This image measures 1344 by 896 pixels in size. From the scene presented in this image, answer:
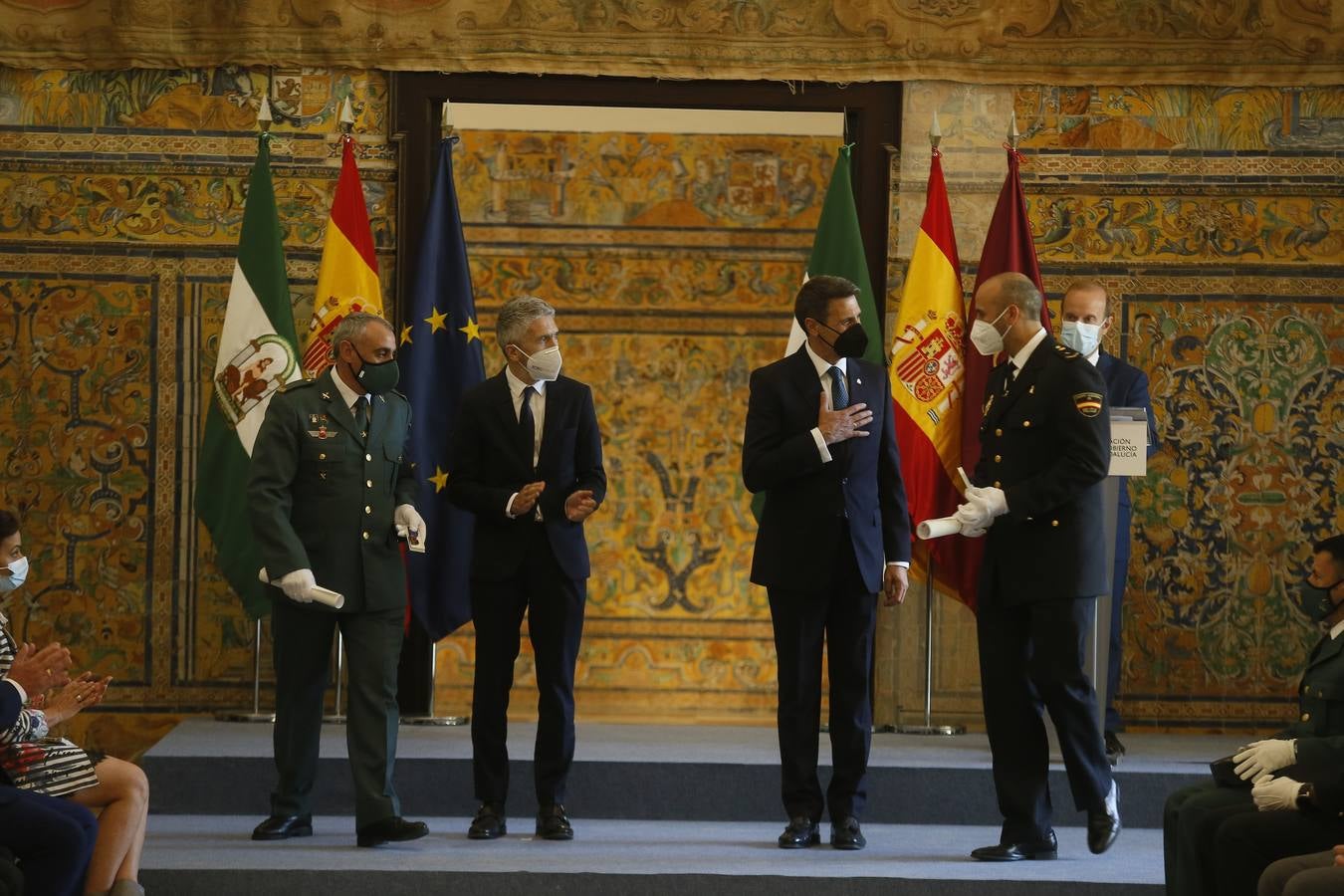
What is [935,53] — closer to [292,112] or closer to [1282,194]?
[1282,194]

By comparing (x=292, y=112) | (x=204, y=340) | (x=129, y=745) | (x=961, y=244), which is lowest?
→ (x=129, y=745)

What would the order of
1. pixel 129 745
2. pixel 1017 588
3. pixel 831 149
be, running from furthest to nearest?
pixel 831 149
pixel 129 745
pixel 1017 588

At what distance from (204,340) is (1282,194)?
4.18 metres

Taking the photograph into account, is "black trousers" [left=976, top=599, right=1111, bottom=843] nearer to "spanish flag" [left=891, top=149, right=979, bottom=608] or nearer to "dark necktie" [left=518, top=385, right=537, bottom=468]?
"dark necktie" [left=518, top=385, right=537, bottom=468]

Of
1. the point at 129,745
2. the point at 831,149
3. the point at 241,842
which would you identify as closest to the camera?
the point at 241,842

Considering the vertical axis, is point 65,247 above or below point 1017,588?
above

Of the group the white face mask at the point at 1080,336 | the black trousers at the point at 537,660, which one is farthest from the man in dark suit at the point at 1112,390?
the black trousers at the point at 537,660

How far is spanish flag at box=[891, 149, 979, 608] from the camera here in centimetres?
634

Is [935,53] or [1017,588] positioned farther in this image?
[935,53]

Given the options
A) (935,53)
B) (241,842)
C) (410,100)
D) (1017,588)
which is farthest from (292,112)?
(1017,588)

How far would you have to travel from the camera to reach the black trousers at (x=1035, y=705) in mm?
4547

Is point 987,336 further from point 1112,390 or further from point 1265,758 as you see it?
point 1112,390

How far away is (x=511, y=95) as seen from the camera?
22.5ft

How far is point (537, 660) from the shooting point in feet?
A: 16.4
